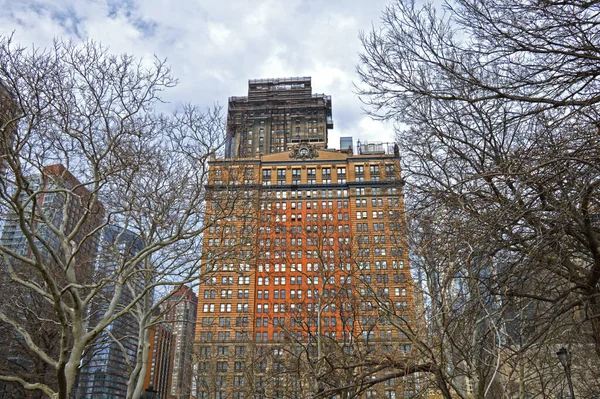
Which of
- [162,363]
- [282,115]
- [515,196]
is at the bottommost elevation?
[162,363]

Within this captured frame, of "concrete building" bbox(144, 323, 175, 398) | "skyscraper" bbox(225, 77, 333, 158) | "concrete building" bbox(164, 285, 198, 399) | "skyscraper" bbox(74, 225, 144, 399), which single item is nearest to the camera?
"skyscraper" bbox(74, 225, 144, 399)

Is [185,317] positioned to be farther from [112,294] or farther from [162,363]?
[162,363]

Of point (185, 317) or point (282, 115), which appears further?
point (282, 115)

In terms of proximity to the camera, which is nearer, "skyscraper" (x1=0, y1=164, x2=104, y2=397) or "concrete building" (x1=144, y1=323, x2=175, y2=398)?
"skyscraper" (x1=0, y1=164, x2=104, y2=397)

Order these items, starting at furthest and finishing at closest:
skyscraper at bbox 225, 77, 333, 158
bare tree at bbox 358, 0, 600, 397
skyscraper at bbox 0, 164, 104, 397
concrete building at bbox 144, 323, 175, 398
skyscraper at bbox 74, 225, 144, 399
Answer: concrete building at bbox 144, 323, 175, 398 → skyscraper at bbox 225, 77, 333, 158 → skyscraper at bbox 0, 164, 104, 397 → skyscraper at bbox 74, 225, 144, 399 → bare tree at bbox 358, 0, 600, 397

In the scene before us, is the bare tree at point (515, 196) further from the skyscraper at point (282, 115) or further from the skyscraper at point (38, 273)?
the skyscraper at point (282, 115)

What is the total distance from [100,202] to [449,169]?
11869 mm

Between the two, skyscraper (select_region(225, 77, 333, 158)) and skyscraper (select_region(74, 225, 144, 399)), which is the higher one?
skyscraper (select_region(225, 77, 333, 158))

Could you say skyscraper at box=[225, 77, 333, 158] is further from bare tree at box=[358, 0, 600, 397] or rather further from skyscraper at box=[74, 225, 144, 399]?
bare tree at box=[358, 0, 600, 397]

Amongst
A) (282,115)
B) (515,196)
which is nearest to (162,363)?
(282,115)

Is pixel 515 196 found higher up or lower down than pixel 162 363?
higher up

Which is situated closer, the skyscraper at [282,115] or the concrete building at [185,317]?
the concrete building at [185,317]

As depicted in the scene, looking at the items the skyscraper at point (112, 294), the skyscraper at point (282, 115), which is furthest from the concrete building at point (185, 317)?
the skyscraper at point (282, 115)

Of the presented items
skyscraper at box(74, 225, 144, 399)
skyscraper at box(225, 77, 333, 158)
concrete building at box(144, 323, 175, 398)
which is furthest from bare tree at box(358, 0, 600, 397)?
concrete building at box(144, 323, 175, 398)
